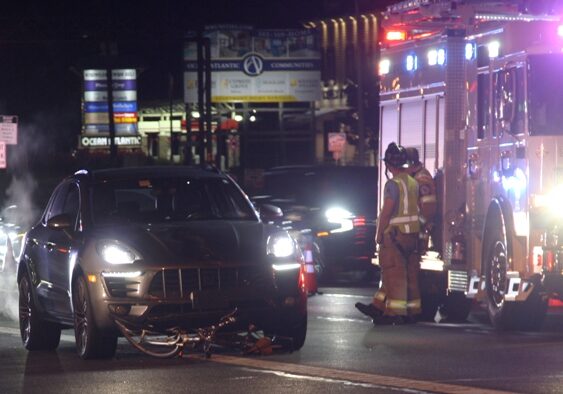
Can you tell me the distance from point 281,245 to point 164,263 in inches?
41.2

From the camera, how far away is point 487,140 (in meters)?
15.2

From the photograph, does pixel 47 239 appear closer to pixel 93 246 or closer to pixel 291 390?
pixel 93 246

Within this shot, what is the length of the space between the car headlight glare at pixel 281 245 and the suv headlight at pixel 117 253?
3.61 feet

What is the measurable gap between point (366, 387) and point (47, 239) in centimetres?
447

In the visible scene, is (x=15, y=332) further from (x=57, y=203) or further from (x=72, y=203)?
(x=72, y=203)

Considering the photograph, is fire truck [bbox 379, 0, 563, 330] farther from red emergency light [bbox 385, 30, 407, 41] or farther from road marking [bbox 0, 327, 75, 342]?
road marking [bbox 0, 327, 75, 342]

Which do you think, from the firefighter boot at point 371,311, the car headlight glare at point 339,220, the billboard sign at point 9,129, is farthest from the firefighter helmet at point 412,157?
the billboard sign at point 9,129

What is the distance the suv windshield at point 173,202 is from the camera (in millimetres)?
13133

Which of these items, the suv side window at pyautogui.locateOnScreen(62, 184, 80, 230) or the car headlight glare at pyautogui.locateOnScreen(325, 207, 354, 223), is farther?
the car headlight glare at pyautogui.locateOnScreen(325, 207, 354, 223)

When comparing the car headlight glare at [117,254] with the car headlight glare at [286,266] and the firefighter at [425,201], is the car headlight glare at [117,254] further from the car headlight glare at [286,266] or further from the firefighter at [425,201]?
the firefighter at [425,201]

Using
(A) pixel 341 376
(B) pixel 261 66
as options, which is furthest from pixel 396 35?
(B) pixel 261 66

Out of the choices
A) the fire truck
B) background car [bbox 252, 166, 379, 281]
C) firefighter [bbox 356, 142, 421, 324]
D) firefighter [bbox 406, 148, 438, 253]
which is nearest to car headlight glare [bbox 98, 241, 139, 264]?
the fire truck

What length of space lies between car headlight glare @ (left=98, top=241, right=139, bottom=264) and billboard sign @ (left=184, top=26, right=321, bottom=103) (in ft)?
190

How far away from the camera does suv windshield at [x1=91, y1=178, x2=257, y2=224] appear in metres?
13.1
